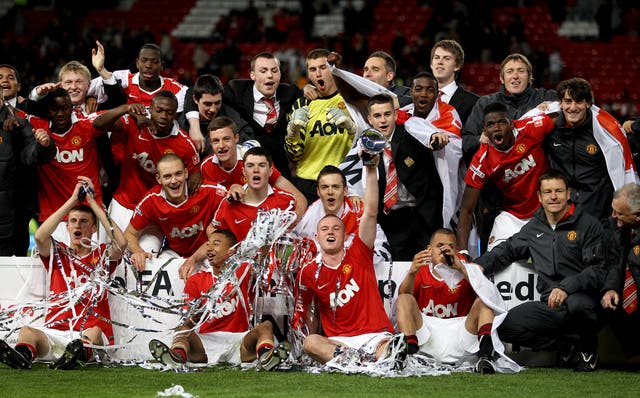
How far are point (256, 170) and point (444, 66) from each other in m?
2.28

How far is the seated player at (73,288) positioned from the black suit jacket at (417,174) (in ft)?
7.88

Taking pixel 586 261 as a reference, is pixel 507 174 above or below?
above

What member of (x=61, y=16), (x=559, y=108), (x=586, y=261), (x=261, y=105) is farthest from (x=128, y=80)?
(x=61, y=16)

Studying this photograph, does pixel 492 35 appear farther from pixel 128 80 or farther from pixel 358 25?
pixel 128 80

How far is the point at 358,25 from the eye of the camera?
904 inches

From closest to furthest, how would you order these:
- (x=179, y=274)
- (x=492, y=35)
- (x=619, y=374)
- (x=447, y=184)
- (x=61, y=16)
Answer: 1. (x=619, y=374)
2. (x=179, y=274)
3. (x=447, y=184)
4. (x=492, y=35)
5. (x=61, y=16)

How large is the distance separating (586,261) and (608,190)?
41.7 inches

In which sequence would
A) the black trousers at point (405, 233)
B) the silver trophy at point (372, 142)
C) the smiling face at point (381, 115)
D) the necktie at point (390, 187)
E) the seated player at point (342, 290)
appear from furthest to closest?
1. the black trousers at point (405, 233)
2. the necktie at point (390, 187)
3. the smiling face at point (381, 115)
4. the seated player at point (342, 290)
5. the silver trophy at point (372, 142)

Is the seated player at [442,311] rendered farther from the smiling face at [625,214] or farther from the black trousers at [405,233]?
the smiling face at [625,214]

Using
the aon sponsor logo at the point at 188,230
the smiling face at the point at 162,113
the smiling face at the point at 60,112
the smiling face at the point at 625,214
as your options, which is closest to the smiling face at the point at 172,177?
the aon sponsor logo at the point at 188,230

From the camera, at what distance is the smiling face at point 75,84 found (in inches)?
373

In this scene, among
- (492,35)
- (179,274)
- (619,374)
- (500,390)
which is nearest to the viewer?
(500,390)

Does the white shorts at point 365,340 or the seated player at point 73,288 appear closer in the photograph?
the white shorts at point 365,340

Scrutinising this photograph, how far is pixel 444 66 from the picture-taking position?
948 centimetres
